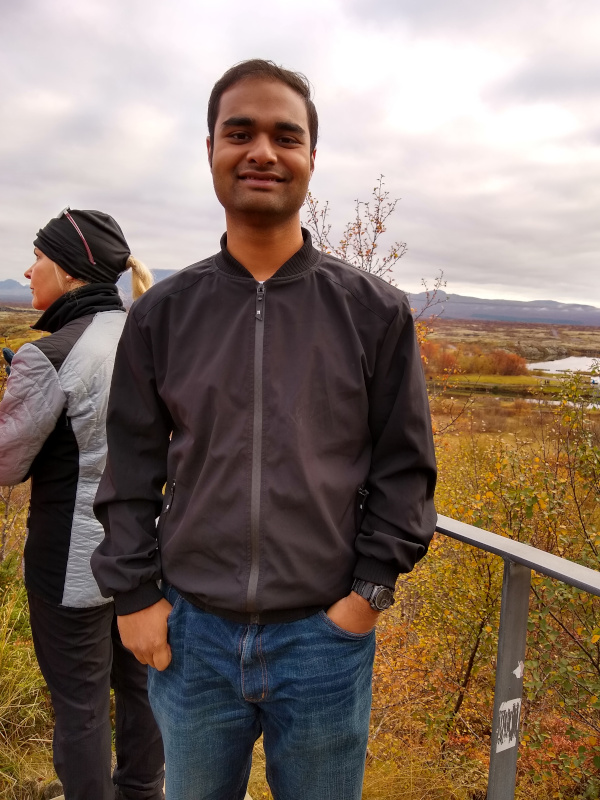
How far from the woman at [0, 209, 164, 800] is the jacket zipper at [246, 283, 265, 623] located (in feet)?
2.40

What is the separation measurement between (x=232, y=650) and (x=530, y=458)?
217 inches

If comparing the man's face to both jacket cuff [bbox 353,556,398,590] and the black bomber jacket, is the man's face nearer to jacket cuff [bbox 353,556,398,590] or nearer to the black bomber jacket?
the black bomber jacket

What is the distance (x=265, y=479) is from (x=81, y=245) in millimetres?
1276

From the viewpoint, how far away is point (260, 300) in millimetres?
1377

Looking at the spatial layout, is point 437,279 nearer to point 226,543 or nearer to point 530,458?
point 530,458

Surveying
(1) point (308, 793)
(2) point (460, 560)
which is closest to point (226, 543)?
(1) point (308, 793)

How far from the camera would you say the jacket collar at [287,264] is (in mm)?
1407

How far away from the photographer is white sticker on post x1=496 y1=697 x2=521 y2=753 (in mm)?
1565

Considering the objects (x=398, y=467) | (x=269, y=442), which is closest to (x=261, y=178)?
(x=269, y=442)

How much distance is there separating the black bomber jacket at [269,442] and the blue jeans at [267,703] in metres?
0.06

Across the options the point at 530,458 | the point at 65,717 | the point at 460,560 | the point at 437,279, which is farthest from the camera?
the point at 437,279

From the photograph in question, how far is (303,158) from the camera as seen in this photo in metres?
1.39

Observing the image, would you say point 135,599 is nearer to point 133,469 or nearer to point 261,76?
point 133,469

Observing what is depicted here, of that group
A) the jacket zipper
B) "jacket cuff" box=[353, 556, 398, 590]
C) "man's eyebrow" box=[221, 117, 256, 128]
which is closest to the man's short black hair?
"man's eyebrow" box=[221, 117, 256, 128]
